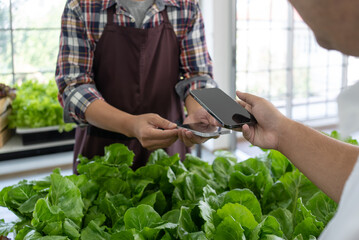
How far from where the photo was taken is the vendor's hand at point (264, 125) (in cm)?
89

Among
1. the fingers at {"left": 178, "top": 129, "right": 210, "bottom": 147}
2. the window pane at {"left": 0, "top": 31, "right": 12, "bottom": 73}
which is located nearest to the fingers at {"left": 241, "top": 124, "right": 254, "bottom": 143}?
the fingers at {"left": 178, "top": 129, "right": 210, "bottom": 147}

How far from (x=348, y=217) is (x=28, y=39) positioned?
12.8 feet

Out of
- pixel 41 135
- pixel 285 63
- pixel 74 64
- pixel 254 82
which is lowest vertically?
pixel 41 135

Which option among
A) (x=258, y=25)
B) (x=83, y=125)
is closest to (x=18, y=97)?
(x=83, y=125)

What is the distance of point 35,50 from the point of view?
3.87 metres

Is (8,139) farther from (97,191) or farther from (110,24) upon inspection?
(97,191)

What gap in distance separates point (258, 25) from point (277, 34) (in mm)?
276

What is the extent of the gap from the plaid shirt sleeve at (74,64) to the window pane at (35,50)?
2620mm

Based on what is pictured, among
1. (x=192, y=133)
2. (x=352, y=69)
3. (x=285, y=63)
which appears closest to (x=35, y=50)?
(x=285, y=63)

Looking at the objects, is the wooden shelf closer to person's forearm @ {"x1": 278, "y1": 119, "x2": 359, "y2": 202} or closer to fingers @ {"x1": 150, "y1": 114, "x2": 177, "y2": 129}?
fingers @ {"x1": 150, "y1": 114, "x2": 177, "y2": 129}

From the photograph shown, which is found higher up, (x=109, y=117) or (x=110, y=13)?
(x=110, y=13)

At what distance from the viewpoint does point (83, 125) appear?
5.13 feet

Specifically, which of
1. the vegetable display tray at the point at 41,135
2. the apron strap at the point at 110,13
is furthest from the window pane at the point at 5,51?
the apron strap at the point at 110,13

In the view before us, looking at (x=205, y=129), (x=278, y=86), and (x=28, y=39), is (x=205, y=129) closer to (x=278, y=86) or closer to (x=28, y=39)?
(x=28, y=39)
